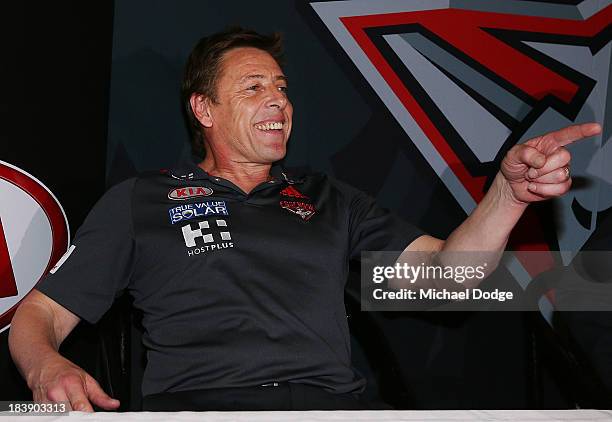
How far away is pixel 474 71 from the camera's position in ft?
7.73

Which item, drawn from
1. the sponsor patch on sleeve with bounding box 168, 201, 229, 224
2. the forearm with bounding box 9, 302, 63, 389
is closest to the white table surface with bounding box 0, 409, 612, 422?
the forearm with bounding box 9, 302, 63, 389

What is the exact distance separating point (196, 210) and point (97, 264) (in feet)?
0.87

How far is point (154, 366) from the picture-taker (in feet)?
4.98

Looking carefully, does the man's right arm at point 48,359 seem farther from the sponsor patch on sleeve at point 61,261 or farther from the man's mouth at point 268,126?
the man's mouth at point 268,126

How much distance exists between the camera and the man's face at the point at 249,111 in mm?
1807

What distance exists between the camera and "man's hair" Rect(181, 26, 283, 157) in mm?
1867

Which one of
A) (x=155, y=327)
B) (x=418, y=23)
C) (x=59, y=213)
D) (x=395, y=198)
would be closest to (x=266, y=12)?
(x=418, y=23)

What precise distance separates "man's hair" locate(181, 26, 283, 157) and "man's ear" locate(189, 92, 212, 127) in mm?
15

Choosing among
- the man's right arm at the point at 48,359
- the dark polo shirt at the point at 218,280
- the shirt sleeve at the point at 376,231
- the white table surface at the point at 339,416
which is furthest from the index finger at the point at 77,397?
the shirt sleeve at the point at 376,231

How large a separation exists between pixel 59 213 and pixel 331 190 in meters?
0.81

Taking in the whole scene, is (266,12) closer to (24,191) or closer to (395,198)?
(395,198)

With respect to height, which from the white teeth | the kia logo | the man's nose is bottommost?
the kia logo

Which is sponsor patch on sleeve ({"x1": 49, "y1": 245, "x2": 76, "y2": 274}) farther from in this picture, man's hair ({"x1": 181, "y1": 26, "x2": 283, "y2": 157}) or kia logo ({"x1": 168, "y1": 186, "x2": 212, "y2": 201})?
man's hair ({"x1": 181, "y1": 26, "x2": 283, "y2": 157})

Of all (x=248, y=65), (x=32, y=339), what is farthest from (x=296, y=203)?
(x=32, y=339)
